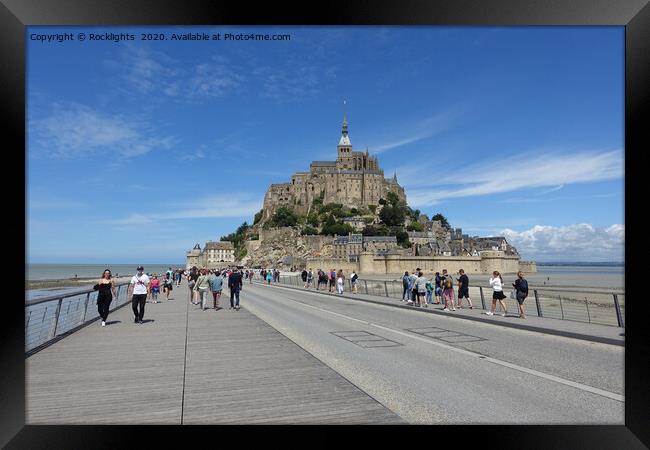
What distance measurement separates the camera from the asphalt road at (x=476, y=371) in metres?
4.47

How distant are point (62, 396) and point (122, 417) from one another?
1181 millimetres

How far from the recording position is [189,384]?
5418mm

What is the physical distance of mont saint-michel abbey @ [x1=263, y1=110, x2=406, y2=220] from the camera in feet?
413

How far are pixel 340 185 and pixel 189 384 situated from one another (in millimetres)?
121362

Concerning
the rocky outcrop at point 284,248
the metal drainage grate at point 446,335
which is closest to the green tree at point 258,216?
the rocky outcrop at point 284,248

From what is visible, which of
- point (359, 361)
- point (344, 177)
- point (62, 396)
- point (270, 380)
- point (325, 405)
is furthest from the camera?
point (344, 177)

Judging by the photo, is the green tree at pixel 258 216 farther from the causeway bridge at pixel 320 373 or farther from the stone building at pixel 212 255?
the causeway bridge at pixel 320 373

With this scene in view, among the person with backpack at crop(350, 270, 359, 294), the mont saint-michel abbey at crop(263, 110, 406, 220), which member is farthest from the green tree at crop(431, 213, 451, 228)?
the person with backpack at crop(350, 270, 359, 294)

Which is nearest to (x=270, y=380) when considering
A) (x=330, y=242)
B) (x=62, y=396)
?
(x=62, y=396)

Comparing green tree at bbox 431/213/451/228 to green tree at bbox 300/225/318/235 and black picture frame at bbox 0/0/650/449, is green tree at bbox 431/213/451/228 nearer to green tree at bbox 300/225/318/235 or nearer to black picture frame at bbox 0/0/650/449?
green tree at bbox 300/225/318/235

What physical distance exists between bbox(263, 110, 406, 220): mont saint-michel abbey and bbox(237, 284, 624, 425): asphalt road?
115501 mm

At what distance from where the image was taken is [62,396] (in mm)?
4973
